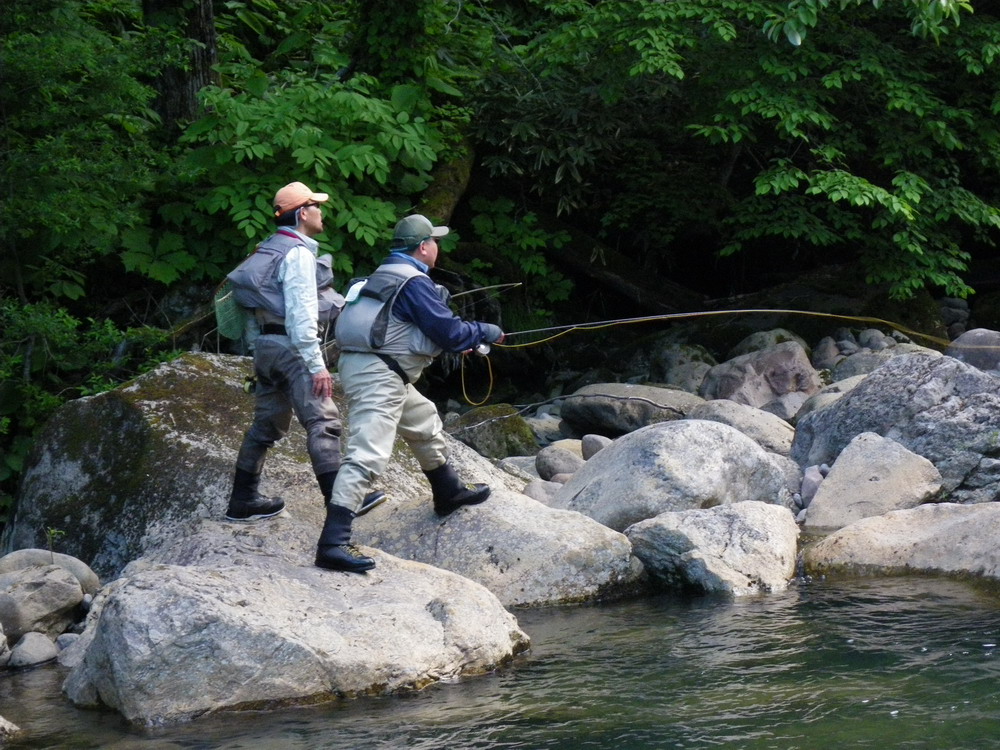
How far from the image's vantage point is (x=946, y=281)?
12.3 meters

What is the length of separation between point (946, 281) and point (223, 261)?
756cm

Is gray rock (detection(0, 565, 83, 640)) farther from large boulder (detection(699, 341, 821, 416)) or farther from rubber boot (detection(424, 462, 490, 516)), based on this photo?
large boulder (detection(699, 341, 821, 416))

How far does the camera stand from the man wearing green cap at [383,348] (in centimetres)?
548

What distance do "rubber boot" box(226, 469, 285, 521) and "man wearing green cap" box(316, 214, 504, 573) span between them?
2.65 feet

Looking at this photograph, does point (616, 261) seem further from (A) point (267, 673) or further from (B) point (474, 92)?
(A) point (267, 673)

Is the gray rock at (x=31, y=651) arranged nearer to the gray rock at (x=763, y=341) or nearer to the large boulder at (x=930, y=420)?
the large boulder at (x=930, y=420)

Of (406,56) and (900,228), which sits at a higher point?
(406,56)

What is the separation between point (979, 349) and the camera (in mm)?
11516

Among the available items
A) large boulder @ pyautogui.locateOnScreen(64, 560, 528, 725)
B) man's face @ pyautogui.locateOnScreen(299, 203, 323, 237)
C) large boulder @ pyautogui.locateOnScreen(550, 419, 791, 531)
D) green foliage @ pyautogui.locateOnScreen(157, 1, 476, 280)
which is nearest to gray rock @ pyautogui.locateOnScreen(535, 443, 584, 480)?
large boulder @ pyautogui.locateOnScreen(550, 419, 791, 531)

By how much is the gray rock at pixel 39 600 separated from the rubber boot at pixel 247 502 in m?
0.98

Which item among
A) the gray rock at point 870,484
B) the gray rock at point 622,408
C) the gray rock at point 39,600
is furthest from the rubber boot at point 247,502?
the gray rock at point 622,408

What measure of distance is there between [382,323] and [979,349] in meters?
8.01

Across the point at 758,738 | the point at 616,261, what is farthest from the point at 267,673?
the point at 616,261

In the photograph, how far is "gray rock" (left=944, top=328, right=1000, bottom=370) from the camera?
11.5 meters
